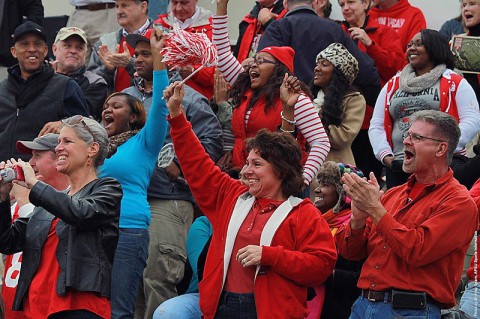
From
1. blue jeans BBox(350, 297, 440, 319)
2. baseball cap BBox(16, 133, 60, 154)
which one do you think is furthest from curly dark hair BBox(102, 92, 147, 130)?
blue jeans BBox(350, 297, 440, 319)

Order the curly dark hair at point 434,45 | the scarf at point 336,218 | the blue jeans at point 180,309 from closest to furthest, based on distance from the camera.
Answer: the blue jeans at point 180,309, the scarf at point 336,218, the curly dark hair at point 434,45

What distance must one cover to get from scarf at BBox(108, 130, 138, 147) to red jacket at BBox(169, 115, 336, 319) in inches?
49.9

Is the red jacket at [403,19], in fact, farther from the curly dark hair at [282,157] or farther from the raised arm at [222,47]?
the curly dark hair at [282,157]

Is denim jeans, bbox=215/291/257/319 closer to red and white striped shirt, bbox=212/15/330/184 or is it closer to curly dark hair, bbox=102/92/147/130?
red and white striped shirt, bbox=212/15/330/184

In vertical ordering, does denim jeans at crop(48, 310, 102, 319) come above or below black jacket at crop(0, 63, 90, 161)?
below

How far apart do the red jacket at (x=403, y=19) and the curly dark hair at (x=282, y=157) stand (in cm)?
382

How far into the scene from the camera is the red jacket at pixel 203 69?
30.9 ft

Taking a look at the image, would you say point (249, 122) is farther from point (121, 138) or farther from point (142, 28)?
point (142, 28)

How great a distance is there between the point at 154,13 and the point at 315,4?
2015mm

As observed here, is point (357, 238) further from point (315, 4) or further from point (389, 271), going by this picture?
point (315, 4)

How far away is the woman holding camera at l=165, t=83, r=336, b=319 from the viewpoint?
6.03 meters

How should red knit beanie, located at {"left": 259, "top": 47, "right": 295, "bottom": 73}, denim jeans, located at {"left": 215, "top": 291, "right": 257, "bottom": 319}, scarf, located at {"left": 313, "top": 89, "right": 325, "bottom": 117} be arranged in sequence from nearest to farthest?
denim jeans, located at {"left": 215, "top": 291, "right": 257, "bottom": 319}, red knit beanie, located at {"left": 259, "top": 47, "right": 295, "bottom": 73}, scarf, located at {"left": 313, "top": 89, "right": 325, "bottom": 117}

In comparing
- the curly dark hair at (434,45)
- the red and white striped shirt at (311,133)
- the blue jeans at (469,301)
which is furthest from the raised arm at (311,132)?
the blue jeans at (469,301)

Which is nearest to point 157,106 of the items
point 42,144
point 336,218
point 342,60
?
point 42,144
